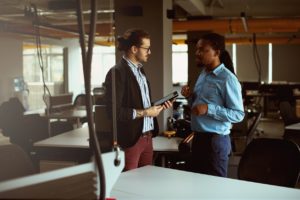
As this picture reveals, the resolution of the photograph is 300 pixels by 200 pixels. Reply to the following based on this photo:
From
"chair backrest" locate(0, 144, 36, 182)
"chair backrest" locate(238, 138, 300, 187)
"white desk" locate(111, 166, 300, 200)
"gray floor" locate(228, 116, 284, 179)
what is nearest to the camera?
"white desk" locate(111, 166, 300, 200)

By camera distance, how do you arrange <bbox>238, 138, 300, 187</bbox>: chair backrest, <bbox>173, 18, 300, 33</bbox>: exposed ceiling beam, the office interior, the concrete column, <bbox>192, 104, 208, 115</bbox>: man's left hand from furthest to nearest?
<bbox>173, 18, 300, 33</bbox>: exposed ceiling beam < the concrete column < the office interior < <bbox>192, 104, 208, 115</bbox>: man's left hand < <bbox>238, 138, 300, 187</bbox>: chair backrest

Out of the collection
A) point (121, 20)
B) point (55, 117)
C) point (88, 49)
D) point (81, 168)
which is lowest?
point (55, 117)

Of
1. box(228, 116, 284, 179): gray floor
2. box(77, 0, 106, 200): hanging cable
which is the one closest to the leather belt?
box(77, 0, 106, 200): hanging cable

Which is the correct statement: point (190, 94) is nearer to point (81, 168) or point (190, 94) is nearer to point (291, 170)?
point (291, 170)

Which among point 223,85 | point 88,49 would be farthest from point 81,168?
point 223,85

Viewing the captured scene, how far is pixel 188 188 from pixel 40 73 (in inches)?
433

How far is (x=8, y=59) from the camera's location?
10.2 m

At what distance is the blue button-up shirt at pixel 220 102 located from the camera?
2.44 m

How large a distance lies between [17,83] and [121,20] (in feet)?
22.6

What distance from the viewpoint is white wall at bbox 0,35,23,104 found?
984 centimetres

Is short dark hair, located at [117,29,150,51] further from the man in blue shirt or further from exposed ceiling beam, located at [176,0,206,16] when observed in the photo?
exposed ceiling beam, located at [176,0,206,16]

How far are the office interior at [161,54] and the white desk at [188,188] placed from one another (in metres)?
0.13

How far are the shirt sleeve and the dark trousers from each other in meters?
0.12

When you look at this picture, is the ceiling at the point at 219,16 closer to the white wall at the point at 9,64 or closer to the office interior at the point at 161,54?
the office interior at the point at 161,54
